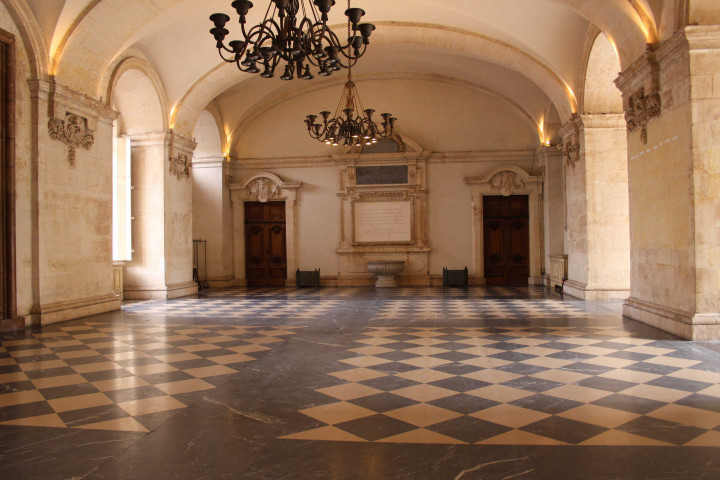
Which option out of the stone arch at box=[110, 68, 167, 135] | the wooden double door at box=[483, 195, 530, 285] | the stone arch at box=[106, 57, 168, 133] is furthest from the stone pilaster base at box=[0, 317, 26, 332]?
the wooden double door at box=[483, 195, 530, 285]

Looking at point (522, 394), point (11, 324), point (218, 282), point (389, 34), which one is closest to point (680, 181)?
point (522, 394)

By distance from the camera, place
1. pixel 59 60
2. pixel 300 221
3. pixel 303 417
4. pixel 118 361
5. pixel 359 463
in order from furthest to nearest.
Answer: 1. pixel 300 221
2. pixel 59 60
3. pixel 118 361
4. pixel 303 417
5. pixel 359 463

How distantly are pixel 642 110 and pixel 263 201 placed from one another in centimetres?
1015

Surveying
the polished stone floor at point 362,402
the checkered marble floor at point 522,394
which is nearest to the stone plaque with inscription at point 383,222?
the polished stone floor at point 362,402

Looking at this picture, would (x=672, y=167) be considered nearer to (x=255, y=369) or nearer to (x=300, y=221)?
(x=255, y=369)

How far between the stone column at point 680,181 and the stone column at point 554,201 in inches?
230

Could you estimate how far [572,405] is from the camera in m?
3.47

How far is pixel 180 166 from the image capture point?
11.6 m

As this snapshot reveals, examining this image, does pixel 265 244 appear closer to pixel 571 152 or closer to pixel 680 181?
pixel 571 152

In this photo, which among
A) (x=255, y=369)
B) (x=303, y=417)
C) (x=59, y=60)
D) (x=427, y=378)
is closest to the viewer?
(x=303, y=417)

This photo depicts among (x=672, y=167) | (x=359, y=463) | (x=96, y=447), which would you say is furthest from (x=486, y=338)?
(x=96, y=447)

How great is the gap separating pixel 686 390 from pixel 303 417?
8.79 feet

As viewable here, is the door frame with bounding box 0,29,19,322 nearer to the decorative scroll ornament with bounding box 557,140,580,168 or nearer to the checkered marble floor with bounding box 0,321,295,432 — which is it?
the checkered marble floor with bounding box 0,321,295,432

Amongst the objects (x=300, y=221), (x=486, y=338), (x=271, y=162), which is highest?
(x=271, y=162)
